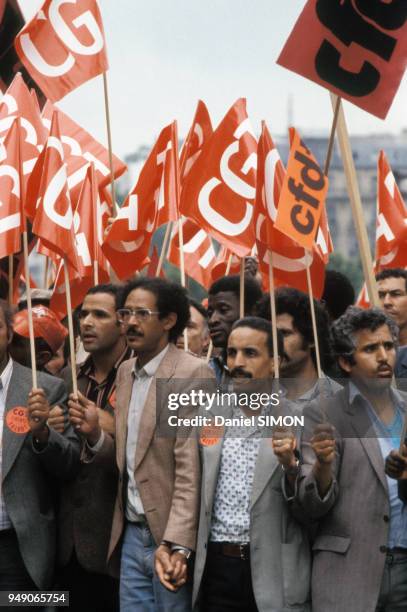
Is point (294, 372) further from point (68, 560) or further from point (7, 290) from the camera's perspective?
point (7, 290)

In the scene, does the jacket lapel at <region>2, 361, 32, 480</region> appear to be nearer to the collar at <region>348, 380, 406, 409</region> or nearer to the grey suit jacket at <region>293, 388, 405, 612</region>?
the grey suit jacket at <region>293, 388, 405, 612</region>

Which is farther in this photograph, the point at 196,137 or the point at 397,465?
the point at 196,137

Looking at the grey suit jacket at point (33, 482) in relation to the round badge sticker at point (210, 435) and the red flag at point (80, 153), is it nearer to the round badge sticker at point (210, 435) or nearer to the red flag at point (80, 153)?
the round badge sticker at point (210, 435)

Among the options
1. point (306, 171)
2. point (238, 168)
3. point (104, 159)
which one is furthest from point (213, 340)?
point (104, 159)

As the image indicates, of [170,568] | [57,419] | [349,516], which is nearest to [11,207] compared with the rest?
[57,419]

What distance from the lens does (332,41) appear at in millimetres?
7582

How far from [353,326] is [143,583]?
5.25 feet

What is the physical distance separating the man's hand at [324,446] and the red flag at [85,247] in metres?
3.55

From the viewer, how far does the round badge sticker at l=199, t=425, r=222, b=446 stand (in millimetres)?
6496

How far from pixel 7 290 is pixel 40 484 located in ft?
8.90

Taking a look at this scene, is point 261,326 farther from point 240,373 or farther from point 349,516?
point 349,516

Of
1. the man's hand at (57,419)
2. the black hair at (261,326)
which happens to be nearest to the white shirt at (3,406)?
the man's hand at (57,419)

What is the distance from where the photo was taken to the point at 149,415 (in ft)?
22.3

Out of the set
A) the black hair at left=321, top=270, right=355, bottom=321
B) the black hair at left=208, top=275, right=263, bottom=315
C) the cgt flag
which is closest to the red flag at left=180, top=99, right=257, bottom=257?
the black hair at left=208, top=275, right=263, bottom=315
